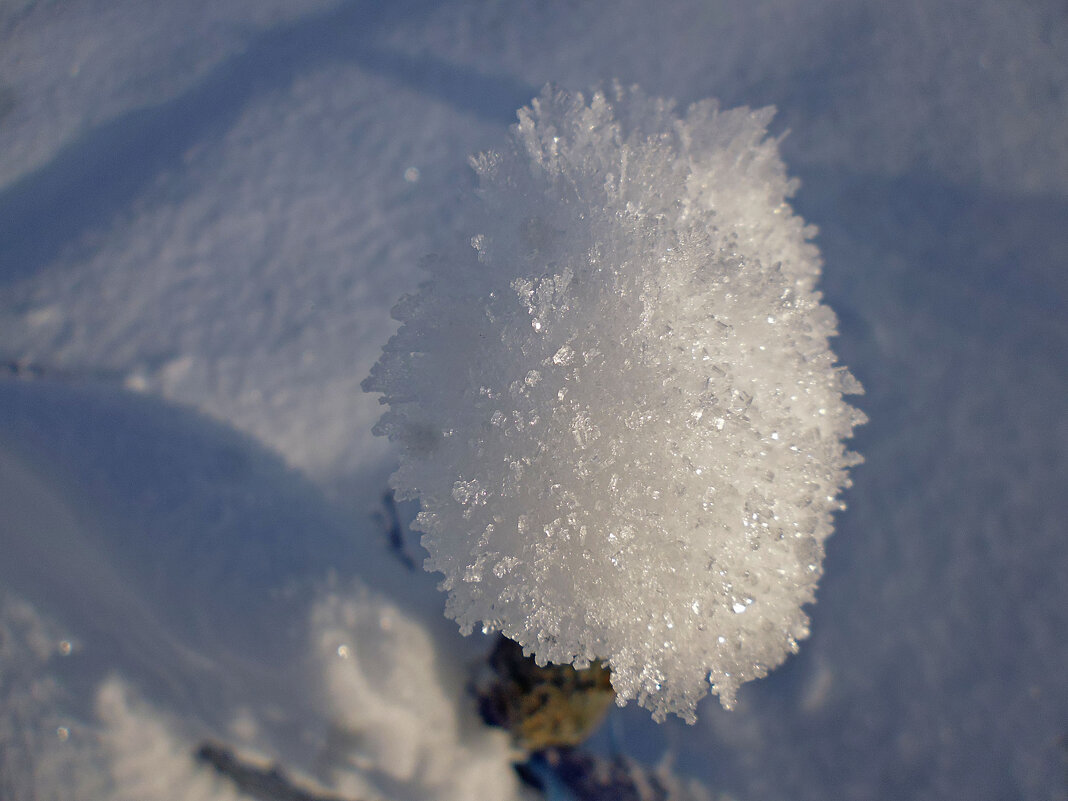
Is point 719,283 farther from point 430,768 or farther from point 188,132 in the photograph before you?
point 188,132

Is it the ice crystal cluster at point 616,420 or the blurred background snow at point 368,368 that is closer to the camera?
the ice crystal cluster at point 616,420

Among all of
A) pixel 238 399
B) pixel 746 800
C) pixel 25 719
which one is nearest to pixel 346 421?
pixel 238 399

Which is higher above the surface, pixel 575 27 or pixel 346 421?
pixel 575 27

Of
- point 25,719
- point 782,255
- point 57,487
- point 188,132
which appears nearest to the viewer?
point 782,255

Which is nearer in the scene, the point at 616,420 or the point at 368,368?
the point at 616,420

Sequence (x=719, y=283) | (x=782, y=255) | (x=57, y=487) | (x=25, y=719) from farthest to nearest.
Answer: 1. (x=57, y=487)
2. (x=25, y=719)
3. (x=782, y=255)
4. (x=719, y=283)
